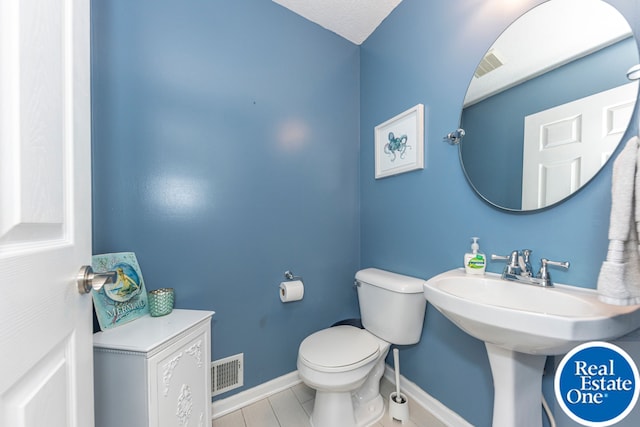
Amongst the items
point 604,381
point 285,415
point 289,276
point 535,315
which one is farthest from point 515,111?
point 285,415

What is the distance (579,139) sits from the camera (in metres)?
0.83

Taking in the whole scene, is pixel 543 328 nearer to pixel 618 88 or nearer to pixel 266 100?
pixel 618 88

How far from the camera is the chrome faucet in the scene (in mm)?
858

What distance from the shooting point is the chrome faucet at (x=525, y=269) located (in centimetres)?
86

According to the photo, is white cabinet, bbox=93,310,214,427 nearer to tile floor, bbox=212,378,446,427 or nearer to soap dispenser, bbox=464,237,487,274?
tile floor, bbox=212,378,446,427

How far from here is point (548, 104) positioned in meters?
0.91

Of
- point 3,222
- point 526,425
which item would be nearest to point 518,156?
point 526,425

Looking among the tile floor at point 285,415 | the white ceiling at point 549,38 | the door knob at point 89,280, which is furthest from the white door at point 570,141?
the door knob at point 89,280

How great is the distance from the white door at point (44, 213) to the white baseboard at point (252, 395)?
91 cm

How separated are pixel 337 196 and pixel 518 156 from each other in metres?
1.02

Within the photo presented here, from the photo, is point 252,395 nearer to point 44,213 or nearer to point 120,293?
point 120,293

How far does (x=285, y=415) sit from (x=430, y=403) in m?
0.79

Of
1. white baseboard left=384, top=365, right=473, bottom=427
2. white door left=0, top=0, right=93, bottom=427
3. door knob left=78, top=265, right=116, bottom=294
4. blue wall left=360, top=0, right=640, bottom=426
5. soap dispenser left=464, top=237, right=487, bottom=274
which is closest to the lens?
white door left=0, top=0, right=93, bottom=427

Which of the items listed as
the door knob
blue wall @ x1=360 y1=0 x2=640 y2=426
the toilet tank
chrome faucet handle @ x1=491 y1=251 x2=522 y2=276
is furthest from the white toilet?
the door knob
